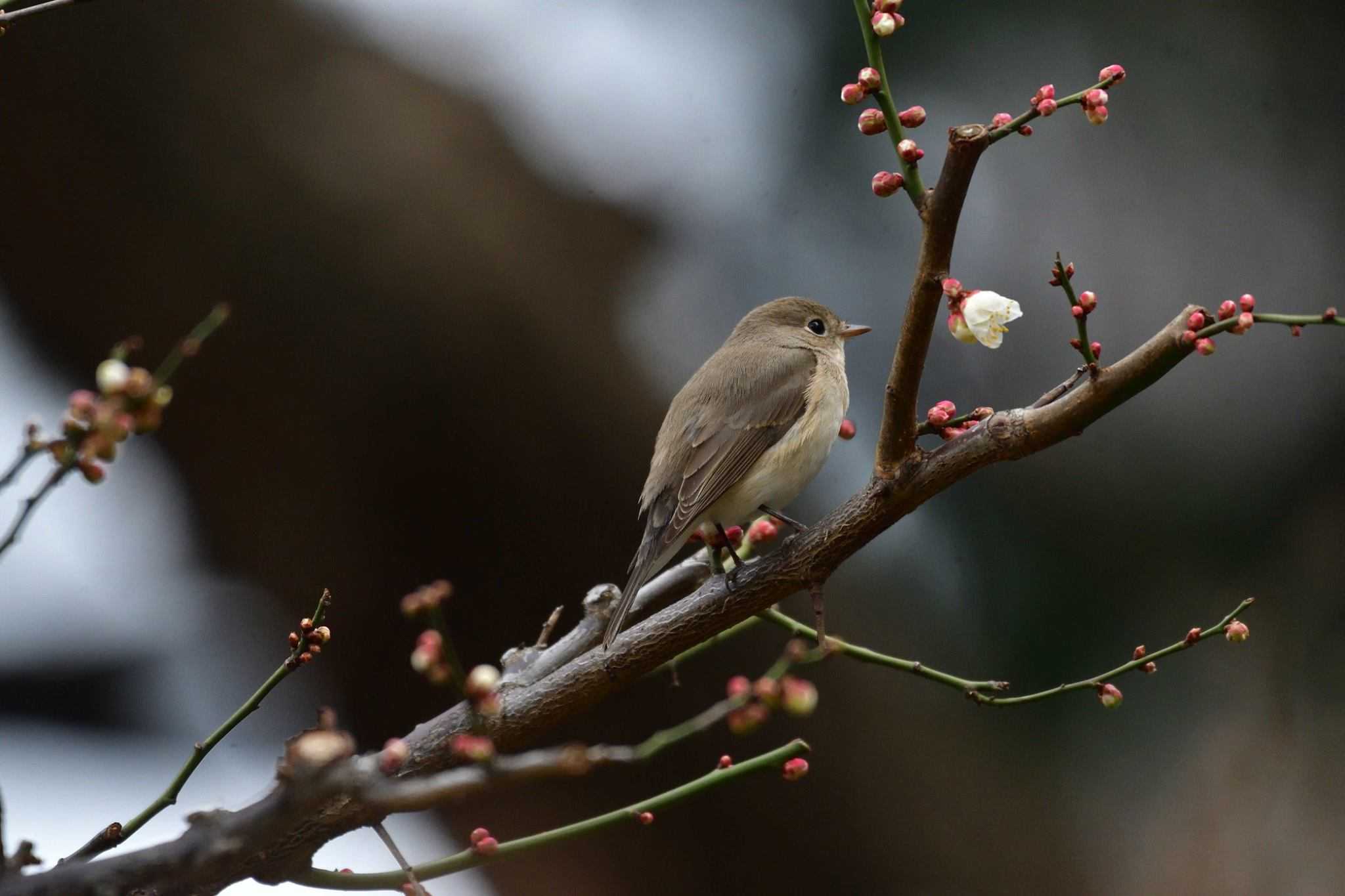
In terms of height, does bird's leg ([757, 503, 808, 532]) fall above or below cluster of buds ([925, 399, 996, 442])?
above

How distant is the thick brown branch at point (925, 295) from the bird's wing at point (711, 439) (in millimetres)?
858

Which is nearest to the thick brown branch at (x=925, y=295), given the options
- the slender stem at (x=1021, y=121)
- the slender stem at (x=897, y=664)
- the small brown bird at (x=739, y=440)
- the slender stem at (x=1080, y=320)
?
the slender stem at (x=1021, y=121)

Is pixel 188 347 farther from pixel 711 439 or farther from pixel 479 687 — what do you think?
pixel 711 439

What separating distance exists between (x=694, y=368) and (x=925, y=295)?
2.92 metres

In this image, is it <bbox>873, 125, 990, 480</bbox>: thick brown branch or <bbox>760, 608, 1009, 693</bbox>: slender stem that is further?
<bbox>760, 608, 1009, 693</bbox>: slender stem

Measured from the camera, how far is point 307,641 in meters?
1.59

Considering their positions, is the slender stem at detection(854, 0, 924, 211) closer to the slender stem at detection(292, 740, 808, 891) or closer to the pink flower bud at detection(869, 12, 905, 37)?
the pink flower bud at detection(869, 12, 905, 37)

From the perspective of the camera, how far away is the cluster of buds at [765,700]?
946mm

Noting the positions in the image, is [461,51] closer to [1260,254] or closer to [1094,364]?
[1260,254]

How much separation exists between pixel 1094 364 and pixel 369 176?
127 inches

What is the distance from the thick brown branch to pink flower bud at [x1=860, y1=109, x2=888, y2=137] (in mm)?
109

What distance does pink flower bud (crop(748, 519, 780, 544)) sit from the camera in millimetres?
2465

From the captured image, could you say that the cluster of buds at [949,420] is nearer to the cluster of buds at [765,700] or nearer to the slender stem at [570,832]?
the slender stem at [570,832]

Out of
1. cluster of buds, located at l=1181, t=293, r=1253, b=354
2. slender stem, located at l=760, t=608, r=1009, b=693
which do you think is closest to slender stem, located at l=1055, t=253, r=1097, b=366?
cluster of buds, located at l=1181, t=293, r=1253, b=354
